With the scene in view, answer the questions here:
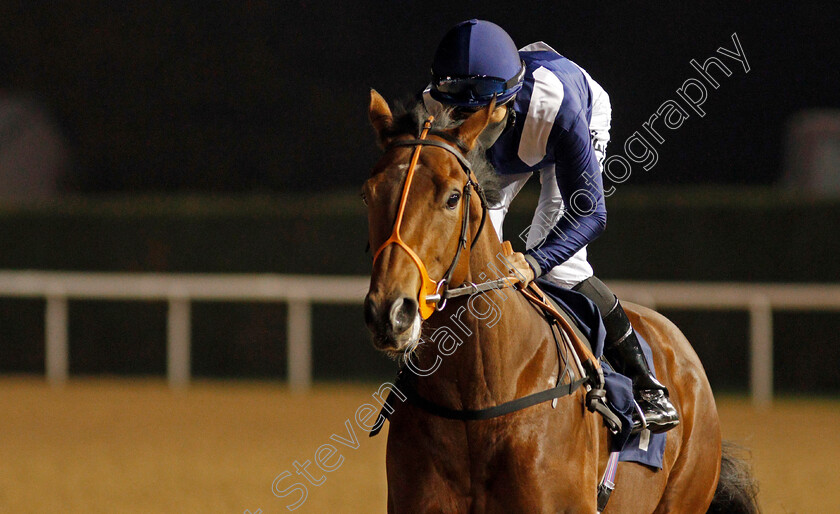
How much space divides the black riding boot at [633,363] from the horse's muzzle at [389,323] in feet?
3.76

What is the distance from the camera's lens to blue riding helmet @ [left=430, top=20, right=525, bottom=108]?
9.13 feet

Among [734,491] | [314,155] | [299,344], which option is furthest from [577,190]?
[314,155]

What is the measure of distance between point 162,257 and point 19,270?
156 centimetres

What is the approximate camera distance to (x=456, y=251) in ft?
8.12

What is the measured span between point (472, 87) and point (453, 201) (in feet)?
1.60

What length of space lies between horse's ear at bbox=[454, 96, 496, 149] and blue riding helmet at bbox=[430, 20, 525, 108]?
183 mm

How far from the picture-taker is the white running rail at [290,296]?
27.3ft

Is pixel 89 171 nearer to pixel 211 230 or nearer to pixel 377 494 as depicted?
pixel 211 230

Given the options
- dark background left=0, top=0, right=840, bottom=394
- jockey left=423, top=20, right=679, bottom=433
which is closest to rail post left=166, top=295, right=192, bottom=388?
dark background left=0, top=0, right=840, bottom=394

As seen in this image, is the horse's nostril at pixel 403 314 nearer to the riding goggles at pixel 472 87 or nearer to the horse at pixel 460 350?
the horse at pixel 460 350

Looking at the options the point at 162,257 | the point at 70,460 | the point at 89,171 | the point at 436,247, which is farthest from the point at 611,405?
the point at 89,171

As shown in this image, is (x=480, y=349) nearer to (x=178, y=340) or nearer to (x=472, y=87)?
(x=472, y=87)

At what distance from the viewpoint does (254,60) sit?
1312cm

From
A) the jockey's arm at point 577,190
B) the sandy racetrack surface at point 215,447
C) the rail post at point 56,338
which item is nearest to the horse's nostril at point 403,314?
the jockey's arm at point 577,190
